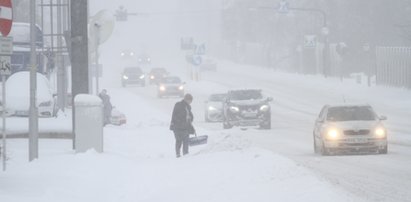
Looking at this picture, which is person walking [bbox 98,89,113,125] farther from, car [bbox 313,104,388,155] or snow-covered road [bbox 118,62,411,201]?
car [bbox 313,104,388,155]

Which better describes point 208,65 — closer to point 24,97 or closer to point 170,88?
point 170,88

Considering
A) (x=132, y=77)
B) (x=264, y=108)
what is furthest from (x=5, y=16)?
(x=132, y=77)

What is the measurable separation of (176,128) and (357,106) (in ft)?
18.8

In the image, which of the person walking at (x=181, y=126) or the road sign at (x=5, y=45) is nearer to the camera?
the road sign at (x=5, y=45)

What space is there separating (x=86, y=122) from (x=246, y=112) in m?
17.8

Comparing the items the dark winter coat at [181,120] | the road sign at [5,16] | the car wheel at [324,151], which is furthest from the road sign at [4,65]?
the car wheel at [324,151]

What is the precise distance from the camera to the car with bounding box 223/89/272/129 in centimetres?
3534

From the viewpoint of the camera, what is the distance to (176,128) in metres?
20.4

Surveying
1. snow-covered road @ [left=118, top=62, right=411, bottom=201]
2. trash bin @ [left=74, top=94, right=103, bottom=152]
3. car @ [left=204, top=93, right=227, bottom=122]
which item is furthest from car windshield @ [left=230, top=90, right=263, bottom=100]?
trash bin @ [left=74, top=94, right=103, bottom=152]

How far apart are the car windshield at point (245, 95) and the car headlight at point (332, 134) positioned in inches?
567

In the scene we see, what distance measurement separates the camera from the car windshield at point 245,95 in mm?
36406

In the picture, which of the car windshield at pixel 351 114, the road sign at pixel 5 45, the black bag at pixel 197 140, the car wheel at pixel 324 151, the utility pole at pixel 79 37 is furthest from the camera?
the car windshield at pixel 351 114

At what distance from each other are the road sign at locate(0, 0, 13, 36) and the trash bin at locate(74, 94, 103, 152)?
371cm

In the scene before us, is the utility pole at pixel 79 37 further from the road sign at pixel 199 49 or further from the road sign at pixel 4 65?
the road sign at pixel 199 49
